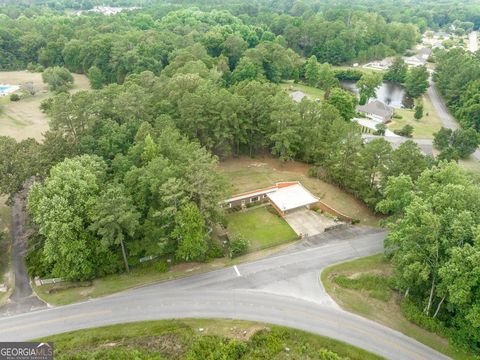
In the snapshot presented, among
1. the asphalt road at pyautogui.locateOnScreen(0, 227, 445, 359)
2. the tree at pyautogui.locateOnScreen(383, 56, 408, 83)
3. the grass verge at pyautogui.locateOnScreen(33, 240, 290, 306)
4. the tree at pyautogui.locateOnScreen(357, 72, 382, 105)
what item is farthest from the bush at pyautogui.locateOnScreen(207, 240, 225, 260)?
the tree at pyautogui.locateOnScreen(383, 56, 408, 83)

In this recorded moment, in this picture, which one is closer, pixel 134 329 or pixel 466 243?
pixel 466 243

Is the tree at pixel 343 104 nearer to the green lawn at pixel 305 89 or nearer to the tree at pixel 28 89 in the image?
the green lawn at pixel 305 89

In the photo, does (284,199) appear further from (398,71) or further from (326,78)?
(398,71)

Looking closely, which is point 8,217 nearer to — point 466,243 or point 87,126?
point 87,126

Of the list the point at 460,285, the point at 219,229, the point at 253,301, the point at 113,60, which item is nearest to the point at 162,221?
the point at 219,229

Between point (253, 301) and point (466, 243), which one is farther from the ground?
point (466, 243)

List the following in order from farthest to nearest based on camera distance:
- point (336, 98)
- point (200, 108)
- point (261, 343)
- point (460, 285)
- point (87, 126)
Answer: point (336, 98) < point (200, 108) < point (87, 126) < point (261, 343) < point (460, 285)
